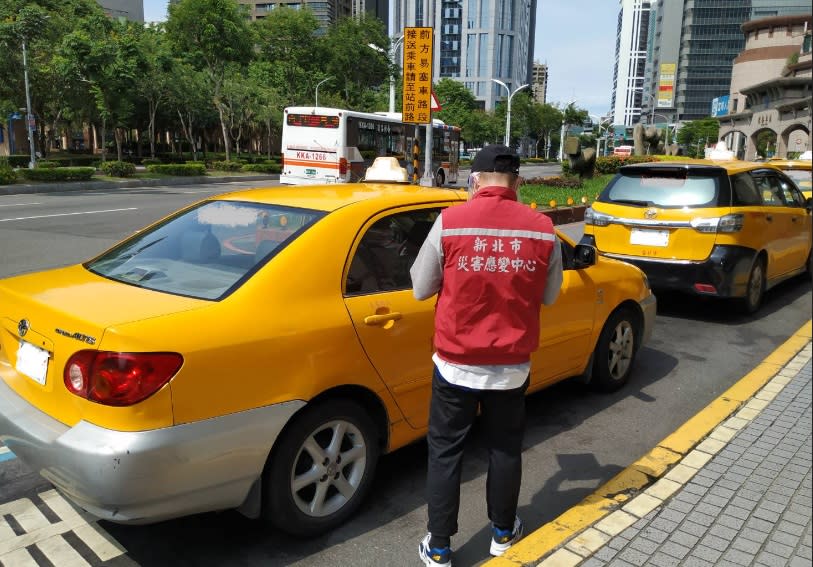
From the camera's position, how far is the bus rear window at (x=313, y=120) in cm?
2330

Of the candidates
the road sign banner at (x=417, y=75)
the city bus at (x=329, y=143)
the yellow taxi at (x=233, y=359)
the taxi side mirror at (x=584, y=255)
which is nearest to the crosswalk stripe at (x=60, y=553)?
the yellow taxi at (x=233, y=359)

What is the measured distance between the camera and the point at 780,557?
2.81 meters

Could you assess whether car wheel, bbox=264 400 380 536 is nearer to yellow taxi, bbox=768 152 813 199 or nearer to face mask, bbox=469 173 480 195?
face mask, bbox=469 173 480 195

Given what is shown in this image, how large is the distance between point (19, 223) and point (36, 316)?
12.2m

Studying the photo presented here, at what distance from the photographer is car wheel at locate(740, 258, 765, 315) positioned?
7098 millimetres

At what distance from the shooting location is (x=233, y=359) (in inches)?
102

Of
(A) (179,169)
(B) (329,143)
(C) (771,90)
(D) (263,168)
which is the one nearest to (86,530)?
(B) (329,143)

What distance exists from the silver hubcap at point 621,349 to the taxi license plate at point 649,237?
2250mm

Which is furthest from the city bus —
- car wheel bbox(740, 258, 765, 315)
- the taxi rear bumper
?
the taxi rear bumper

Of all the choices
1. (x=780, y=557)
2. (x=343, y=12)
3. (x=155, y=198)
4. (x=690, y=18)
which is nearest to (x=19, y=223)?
(x=155, y=198)

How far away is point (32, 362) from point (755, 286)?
6964 millimetres

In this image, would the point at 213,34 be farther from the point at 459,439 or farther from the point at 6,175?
the point at 459,439

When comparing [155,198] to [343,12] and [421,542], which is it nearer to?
[421,542]

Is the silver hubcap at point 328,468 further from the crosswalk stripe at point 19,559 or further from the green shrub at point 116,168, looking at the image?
the green shrub at point 116,168
